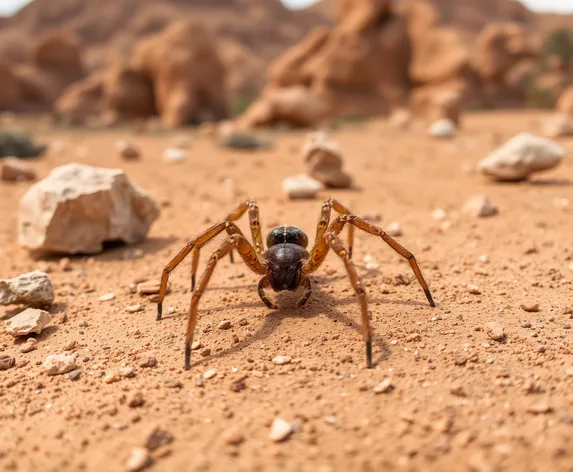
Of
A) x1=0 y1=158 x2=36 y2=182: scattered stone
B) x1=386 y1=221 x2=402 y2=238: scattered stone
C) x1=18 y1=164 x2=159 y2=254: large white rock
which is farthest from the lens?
x1=0 y1=158 x2=36 y2=182: scattered stone

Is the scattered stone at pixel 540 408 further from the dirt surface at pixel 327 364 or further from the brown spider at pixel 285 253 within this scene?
the brown spider at pixel 285 253

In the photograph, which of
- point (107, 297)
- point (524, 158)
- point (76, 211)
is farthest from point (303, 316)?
point (524, 158)

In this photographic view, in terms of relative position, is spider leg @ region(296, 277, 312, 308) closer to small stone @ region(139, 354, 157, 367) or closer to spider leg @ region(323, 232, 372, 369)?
spider leg @ region(323, 232, 372, 369)

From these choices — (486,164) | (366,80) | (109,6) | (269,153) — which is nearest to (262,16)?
(109,6)

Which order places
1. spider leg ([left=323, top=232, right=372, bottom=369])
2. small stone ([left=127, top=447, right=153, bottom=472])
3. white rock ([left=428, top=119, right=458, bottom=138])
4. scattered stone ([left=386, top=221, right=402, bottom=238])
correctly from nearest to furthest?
small stone ([left=127, top=447, right=153, bottom=472])
spider leg ([left=323, top=232, right=372, bottom=369])
scattered stone ([left=386, top=221, right=402, bottom=238])
white rock ([left=428, top=119, right=458, bottom=138])

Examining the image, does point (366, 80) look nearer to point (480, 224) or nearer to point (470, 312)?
point (480, 224)

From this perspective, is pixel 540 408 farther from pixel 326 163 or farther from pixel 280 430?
pixel 326 163

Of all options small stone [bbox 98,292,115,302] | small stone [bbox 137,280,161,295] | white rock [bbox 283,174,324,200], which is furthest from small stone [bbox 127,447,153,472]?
white rock [bbox 283,174,324,200]
